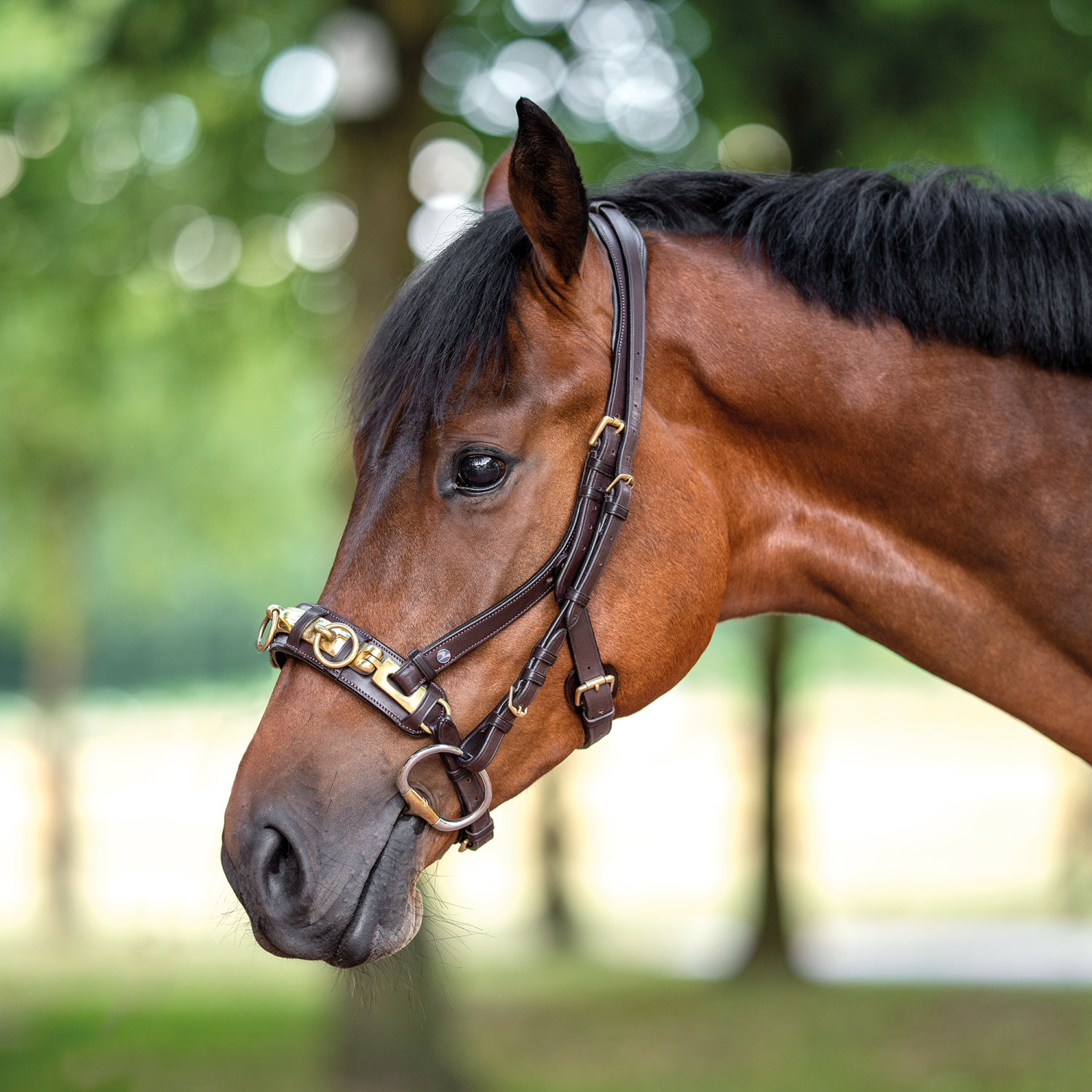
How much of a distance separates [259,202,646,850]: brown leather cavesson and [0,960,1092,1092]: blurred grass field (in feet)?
16.6

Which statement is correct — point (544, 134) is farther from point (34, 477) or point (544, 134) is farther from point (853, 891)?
point (853, 891)

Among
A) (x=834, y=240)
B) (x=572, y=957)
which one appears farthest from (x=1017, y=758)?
(x=834, y=240)

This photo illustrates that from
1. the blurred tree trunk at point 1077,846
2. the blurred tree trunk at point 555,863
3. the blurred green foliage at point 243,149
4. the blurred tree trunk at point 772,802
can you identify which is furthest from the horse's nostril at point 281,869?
the blurred tree trunk at point 1077,846

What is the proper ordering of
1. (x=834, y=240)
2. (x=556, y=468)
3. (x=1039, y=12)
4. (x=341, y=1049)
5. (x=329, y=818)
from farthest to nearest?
(x=341, y=1049), (x=1039, y=12), (x=834, y=240), (x=556, y=468), (x=329, y=818)

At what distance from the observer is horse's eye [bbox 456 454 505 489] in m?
2.06

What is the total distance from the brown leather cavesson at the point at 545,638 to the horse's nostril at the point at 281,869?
0.30m

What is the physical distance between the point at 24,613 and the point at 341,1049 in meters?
10.2

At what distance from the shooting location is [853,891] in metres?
15.4

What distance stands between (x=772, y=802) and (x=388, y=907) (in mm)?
8479

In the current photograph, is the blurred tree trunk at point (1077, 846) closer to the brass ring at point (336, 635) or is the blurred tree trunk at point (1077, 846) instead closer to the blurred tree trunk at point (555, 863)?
the blurred tree trunk at point (555, 863)

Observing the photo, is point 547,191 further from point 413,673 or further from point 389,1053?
point 389,1053

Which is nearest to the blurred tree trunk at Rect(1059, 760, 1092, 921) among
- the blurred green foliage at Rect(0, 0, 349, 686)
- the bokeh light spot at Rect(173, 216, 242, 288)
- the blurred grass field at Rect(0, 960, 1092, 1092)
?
the blurred grass field at Rect(0, 960, 1092, 1092)

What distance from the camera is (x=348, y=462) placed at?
4164 millimetres

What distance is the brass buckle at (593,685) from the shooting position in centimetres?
211
